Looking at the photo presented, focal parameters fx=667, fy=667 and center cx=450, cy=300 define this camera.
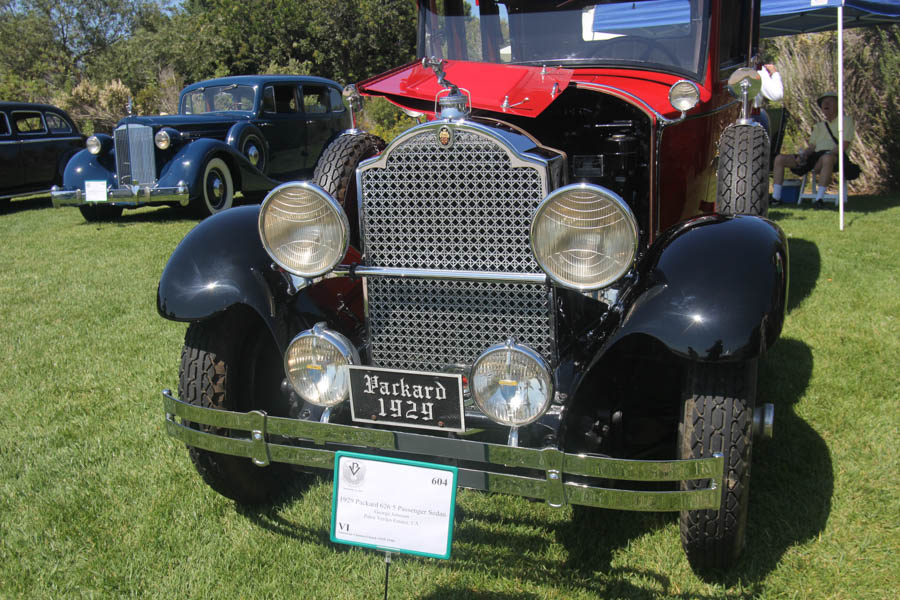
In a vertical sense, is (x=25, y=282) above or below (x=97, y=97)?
below

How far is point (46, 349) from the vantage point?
4309 mm

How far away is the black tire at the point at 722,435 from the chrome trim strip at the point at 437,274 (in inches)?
21.6

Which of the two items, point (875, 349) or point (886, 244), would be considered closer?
point (875, 349)

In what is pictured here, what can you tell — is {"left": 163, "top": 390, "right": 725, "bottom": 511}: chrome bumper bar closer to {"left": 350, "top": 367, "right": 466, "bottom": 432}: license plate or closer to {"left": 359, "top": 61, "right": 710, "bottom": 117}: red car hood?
{"left": 350, "top": 367, "right": 466, "bottom": 432}: license plate

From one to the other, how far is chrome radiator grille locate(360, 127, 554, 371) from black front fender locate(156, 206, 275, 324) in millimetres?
395

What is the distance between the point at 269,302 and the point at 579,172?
1.57m

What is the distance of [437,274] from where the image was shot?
6.82ft

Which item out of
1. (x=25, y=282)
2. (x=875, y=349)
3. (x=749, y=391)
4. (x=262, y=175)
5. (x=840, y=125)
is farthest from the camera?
(x=262, y=175)

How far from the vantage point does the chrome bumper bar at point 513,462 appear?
1.71 metres

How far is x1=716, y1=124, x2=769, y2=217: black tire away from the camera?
9.49ft

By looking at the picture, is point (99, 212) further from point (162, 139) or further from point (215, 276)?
point (215, 276)

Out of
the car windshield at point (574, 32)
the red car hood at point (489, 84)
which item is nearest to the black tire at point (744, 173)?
the car windshield at point (574, 32)

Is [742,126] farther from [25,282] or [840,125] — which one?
[25,282]

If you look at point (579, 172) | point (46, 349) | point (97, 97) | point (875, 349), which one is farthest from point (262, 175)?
point (97, 97)
